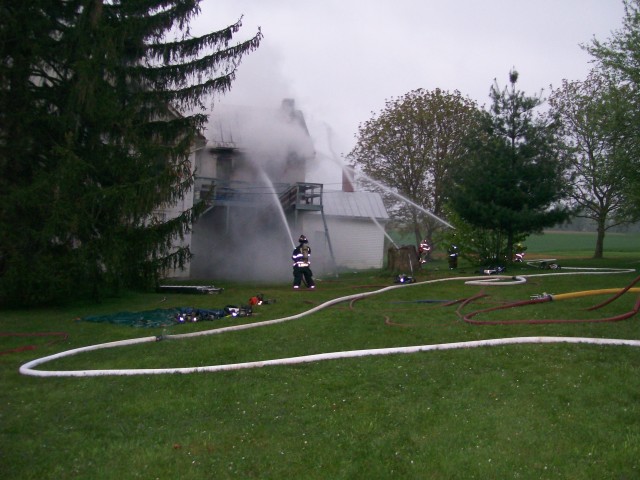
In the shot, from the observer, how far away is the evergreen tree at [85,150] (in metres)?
13.0

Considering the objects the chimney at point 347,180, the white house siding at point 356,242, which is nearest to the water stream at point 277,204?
the white house siding at point 356,242

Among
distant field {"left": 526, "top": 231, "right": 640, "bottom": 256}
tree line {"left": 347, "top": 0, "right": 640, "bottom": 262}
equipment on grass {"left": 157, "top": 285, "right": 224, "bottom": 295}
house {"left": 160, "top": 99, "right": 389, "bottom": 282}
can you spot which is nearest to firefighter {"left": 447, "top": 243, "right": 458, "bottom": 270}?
tree line {"left": 347, "top": 0, "right": 640, "bottom": 262}

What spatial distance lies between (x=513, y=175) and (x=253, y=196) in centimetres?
989

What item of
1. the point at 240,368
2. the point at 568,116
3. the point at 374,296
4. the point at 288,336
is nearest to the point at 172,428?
the point at 240,368

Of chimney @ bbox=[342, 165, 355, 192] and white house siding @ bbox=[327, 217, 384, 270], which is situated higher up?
chimney @ bbox=[342, 165, 355, 192]

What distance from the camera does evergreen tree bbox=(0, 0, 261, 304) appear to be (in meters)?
13.0

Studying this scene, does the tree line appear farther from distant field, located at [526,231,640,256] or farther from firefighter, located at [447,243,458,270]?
distant field, located at [526,231,640,256]

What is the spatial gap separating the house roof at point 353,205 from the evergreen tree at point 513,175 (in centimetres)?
1020

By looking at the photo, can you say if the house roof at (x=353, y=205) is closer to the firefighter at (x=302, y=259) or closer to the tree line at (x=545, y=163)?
the tree line at (x=545, y=163)

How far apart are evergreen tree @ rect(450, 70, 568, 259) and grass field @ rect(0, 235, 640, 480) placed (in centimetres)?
1130

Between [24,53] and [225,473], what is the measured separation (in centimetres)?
1261

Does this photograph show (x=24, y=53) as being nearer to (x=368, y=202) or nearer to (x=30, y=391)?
(x=30, y=391)

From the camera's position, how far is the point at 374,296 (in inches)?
531

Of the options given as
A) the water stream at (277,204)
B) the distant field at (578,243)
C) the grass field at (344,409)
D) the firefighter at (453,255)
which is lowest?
the grass field at (344,409)
